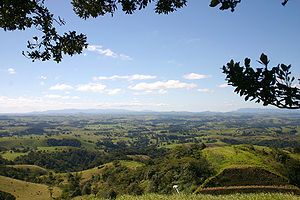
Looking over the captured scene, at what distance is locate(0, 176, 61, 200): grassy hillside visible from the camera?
130 metres

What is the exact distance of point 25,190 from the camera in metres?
138

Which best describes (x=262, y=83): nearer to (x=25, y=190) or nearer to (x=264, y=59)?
(x=264, y=59)

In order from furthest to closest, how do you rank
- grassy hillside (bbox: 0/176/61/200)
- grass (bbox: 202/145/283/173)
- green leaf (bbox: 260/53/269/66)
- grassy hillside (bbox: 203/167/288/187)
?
grassy hillside (bbox: 0/176/61/200)
grass (bbox: 202/145/283/173)
grassy hillside (bbox: 203/167/288/187)
green leaf (bbox: 260/53/269/66)

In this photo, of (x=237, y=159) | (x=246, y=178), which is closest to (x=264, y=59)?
(x=246, y=178)

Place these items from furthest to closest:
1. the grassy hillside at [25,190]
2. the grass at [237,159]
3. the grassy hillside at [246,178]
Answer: the grassy hillside at [25,190] → the grass at [237,159] → the grassy hillside at [246,178]

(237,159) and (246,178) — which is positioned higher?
(237,159)

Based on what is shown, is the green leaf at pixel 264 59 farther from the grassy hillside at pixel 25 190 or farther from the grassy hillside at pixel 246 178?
the grassy hillside at pixel 25 190

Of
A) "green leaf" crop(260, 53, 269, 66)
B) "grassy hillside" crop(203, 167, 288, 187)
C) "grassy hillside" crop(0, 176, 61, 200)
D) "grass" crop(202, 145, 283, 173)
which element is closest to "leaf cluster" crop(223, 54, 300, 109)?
"green leaf" crop(260, 53, 269, 66)

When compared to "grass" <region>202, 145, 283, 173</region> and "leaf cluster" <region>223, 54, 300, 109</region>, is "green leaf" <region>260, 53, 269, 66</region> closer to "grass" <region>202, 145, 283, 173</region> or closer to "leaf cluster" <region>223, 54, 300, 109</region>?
"leaf cluster" <region>223, 54, 300, 109</region>

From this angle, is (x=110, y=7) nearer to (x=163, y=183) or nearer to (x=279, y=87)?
(x=279, y=87)

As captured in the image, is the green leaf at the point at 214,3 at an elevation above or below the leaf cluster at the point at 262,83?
above

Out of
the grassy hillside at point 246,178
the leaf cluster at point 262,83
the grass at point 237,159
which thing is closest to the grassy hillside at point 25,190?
the grass at point 237,159

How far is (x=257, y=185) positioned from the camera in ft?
189

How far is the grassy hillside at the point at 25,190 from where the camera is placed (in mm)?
130500
